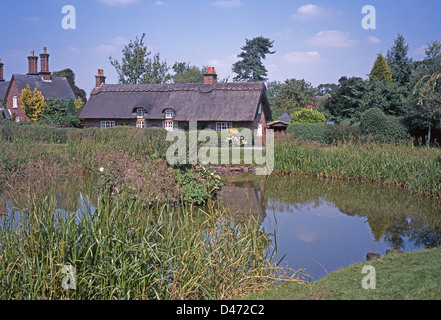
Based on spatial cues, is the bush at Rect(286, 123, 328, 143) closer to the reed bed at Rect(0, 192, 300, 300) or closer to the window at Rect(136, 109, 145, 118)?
the window at Rect(136, 109, 145, 118)

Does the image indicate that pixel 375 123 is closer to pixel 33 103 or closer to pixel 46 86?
pixel 33 103

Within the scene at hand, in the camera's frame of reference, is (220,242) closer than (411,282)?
No

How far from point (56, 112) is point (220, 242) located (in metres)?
26.6

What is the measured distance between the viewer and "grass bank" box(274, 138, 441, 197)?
34.6 feet

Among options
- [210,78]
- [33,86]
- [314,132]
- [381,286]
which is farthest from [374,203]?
[33,86]

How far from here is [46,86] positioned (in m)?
33.8

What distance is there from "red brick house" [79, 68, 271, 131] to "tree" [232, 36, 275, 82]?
43.4ft

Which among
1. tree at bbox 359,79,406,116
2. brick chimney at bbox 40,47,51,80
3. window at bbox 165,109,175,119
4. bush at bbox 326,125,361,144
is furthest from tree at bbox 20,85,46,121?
tree at bbox 359,79,406,116

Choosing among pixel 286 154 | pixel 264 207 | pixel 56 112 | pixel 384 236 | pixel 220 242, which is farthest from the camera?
pixel 56 112

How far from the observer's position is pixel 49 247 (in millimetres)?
3707

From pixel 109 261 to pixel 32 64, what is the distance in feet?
117

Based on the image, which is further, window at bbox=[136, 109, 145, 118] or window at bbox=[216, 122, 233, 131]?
window at bbox=[136, 109, 145, 118]
